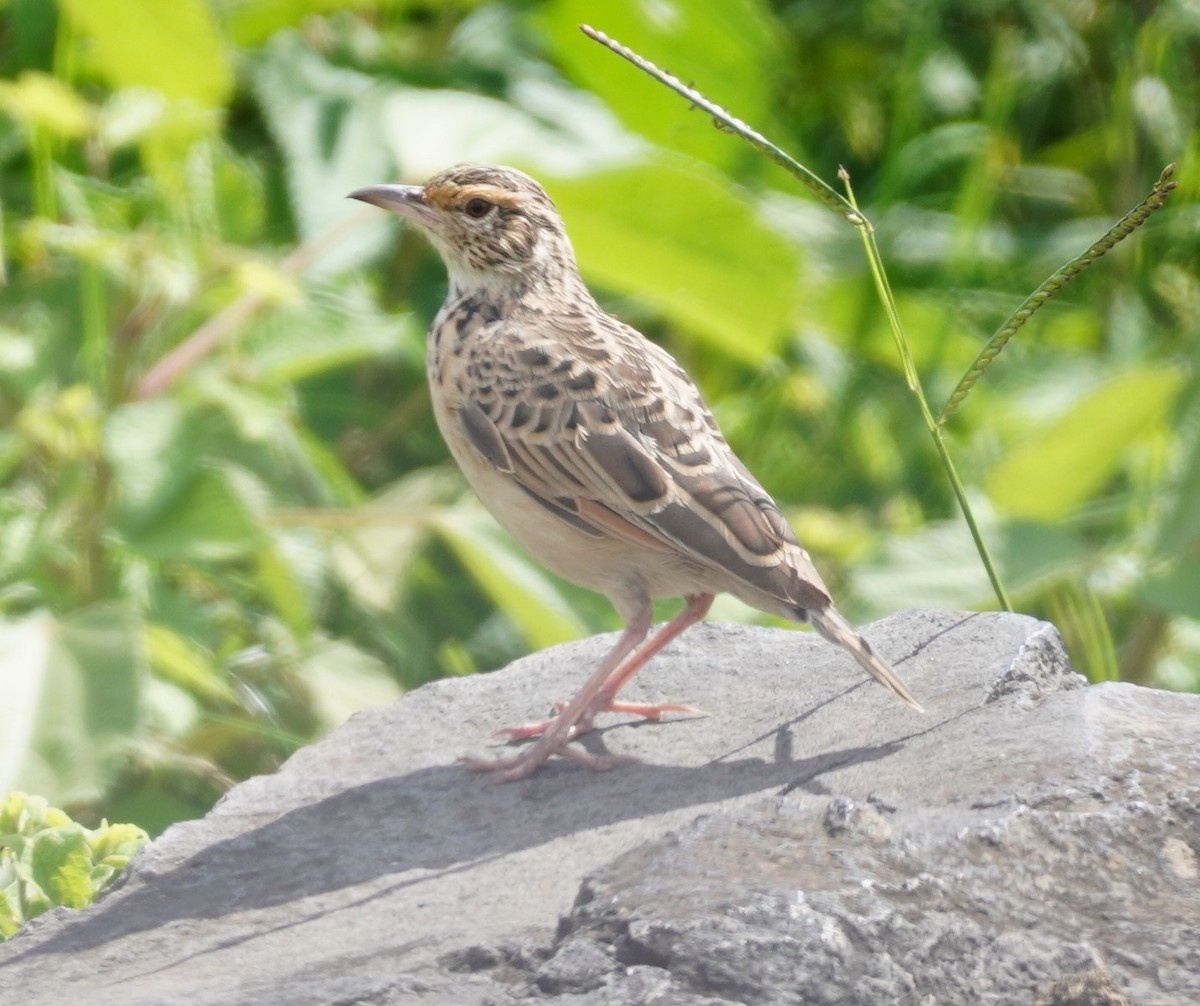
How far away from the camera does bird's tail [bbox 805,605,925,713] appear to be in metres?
4.56

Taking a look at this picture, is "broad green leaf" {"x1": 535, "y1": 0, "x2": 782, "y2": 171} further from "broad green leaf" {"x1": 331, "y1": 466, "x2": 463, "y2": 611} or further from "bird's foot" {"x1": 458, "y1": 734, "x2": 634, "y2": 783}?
"bird's foot" {"x1": 458, "y1": 734, "x2": 634, "y2": 783}

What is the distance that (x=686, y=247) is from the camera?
700 centimetres

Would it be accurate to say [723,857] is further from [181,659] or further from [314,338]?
[314,338]

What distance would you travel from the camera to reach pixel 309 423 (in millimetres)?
8188

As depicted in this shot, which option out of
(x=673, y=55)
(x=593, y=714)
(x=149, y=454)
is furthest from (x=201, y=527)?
(x=673, y=55)

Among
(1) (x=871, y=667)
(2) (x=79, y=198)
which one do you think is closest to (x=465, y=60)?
(2) (x=79, y=198)

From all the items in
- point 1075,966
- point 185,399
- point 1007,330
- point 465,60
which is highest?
point 465,60

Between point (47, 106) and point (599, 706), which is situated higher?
point (47, 106)

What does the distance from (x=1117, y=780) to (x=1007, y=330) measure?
935 millimetres

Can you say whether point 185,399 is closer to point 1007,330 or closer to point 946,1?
point 1007,330

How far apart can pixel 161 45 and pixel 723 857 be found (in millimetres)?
4640

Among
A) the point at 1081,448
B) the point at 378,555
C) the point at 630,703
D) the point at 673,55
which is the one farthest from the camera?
the point at 673,55

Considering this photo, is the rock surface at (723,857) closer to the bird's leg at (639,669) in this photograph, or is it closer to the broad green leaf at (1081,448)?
the bird's leg at (639,669)

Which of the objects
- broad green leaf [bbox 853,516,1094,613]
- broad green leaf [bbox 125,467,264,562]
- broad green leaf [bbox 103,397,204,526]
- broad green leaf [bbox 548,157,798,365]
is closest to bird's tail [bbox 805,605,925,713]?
broad green leaf [bbox 853,516,1094,613]
